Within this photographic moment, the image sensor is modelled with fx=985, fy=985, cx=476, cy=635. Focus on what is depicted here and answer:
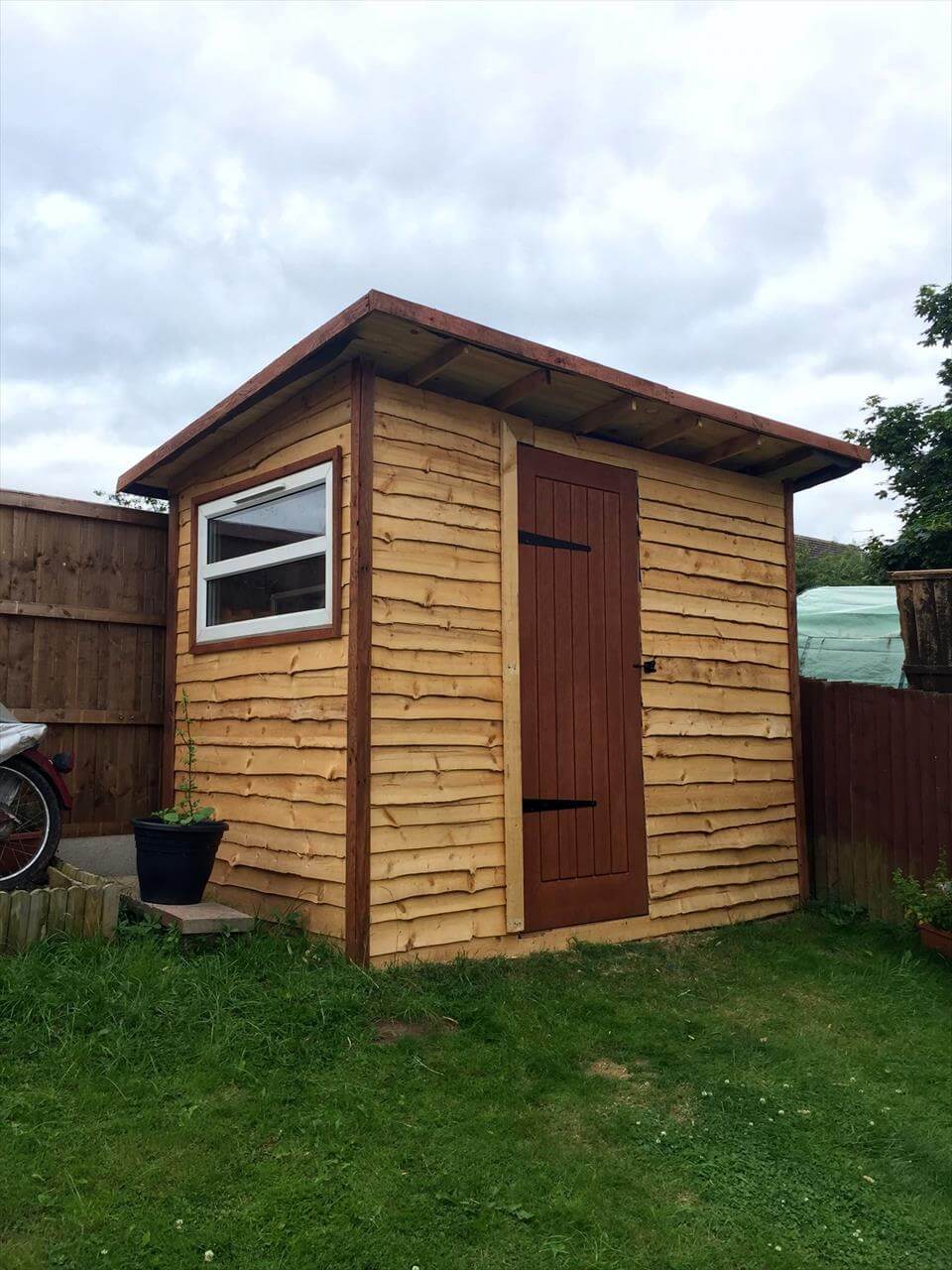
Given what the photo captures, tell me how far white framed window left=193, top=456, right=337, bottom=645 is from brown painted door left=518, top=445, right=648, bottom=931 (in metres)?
1.06

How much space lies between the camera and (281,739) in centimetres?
486

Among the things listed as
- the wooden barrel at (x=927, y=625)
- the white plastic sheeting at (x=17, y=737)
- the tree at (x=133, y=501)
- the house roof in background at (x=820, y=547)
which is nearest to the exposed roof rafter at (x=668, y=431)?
the wooden barrel at (x=927, y=625)

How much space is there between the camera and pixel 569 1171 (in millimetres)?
2832

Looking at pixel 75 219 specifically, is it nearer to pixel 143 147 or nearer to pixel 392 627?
pixel 143 147

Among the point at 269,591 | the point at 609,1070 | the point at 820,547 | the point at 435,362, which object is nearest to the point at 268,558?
the point at 269,591

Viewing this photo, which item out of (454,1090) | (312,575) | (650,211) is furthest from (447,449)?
(650,211)

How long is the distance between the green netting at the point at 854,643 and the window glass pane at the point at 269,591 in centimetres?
553

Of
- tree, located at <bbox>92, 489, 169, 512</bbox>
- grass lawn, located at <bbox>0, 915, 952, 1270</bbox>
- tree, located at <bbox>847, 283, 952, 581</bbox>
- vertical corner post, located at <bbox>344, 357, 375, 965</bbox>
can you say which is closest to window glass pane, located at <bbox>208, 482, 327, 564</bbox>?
vertical corner post, located at <bbox>344, 357, 375, 965</bbox>

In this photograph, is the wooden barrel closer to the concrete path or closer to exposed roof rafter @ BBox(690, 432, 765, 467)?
exposed roof rafter @ BBox(690, 432, 765, 467)

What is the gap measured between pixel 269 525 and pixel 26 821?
1.87 metres

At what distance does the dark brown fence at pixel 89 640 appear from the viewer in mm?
5441

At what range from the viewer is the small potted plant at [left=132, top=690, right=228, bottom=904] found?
4453 millimetres

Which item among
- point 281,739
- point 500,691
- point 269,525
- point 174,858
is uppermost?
point 269,525

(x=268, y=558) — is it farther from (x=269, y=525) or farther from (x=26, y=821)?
(x=26, y=821)
